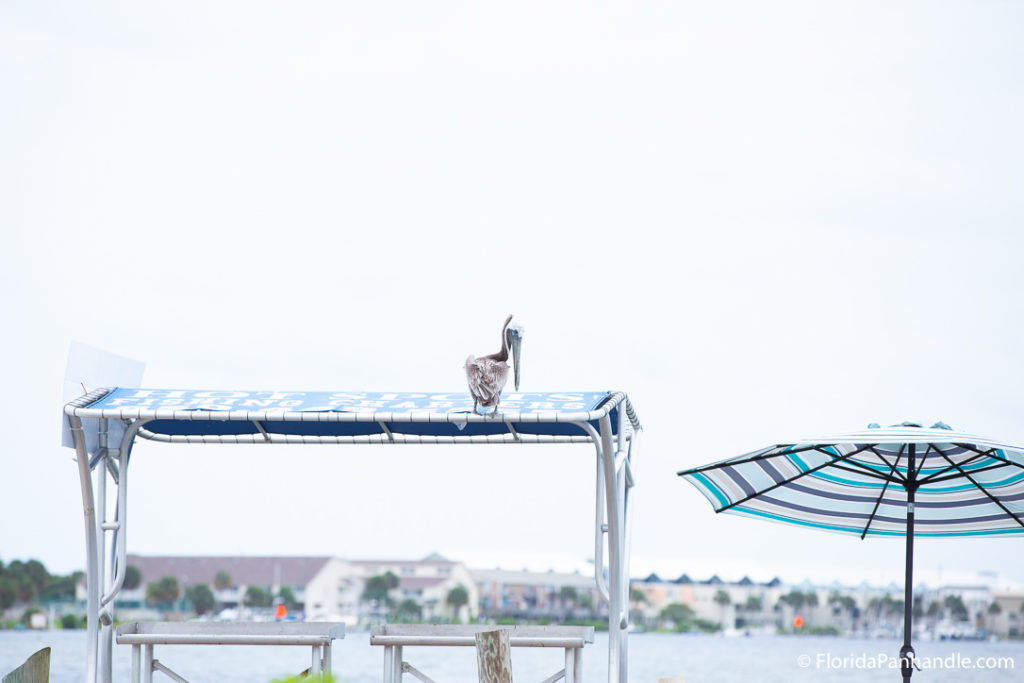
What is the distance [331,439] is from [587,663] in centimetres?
4535

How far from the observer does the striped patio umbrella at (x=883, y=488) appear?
6969 mm

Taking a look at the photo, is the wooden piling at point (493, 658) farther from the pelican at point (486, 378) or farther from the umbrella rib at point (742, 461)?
the umbrella rib at point (742, 461)

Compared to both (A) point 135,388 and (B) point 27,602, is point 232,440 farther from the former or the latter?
(B) point 27,602

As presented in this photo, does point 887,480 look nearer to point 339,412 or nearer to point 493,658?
point 493,658

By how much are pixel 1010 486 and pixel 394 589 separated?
73332 millimetres

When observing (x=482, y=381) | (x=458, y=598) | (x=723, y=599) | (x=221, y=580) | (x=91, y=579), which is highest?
(x=482, y=381)

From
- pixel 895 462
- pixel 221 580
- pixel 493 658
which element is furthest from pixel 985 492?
pixel 221 580

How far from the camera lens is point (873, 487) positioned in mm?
7473

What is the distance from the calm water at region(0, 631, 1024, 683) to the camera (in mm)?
41781

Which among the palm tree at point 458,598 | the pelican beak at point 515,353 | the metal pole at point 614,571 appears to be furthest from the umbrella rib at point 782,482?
the palm tree at point 458,598

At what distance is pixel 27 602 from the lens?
70.9 metres

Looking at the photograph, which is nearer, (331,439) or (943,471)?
(943,471)

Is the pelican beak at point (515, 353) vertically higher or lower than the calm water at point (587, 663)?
higher

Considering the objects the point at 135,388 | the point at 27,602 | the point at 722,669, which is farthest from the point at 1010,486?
the point at 27,602
